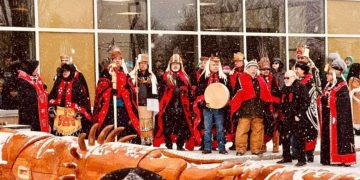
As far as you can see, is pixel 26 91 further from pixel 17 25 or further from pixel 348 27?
pixel 348 27

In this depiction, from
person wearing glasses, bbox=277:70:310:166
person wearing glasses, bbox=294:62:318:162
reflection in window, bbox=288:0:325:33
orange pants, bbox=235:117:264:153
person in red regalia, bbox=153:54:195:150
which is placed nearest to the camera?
person wearing glasses, bbox=277:70:310:166

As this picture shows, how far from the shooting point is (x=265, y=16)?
21500mm

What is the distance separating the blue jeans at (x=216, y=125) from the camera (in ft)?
48.1

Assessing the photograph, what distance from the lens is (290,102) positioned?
13047 mm

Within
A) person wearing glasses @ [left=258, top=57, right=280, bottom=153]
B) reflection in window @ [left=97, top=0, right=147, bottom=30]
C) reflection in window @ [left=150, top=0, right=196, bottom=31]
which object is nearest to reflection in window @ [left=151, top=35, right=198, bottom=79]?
reflection in window @ [left=150, top=0, right=196, bottom=31]

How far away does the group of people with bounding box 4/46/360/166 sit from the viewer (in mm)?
13016

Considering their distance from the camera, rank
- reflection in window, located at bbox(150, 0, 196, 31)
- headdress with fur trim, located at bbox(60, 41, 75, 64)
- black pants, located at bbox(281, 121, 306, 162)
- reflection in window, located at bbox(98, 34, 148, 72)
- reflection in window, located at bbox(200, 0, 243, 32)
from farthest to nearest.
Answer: reflection in window, located at bbox(200, 0, 243, 32)
reflection in window, located at bbox(150, 0, 196, 31)
reflection in window, located at bbox(98, 34, 148, 72)
headdress with fur trim, located at bbox(60, 41, 75, 64)
black pants, located at bbox(281, 121, 306, 162)

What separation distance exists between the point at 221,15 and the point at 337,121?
8000mm

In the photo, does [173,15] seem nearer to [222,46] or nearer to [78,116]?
[222,46]

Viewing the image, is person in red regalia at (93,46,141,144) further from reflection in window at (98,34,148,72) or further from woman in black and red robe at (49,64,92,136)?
reflection in window at (98,34,148,72)

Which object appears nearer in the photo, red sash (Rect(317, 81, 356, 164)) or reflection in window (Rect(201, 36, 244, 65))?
red sash (Rect(317, 81, 356, 164))

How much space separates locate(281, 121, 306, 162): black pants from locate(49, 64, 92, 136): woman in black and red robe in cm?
373

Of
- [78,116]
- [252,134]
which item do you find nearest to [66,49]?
[78,116]

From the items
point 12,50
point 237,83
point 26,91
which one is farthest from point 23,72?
point 237,83
